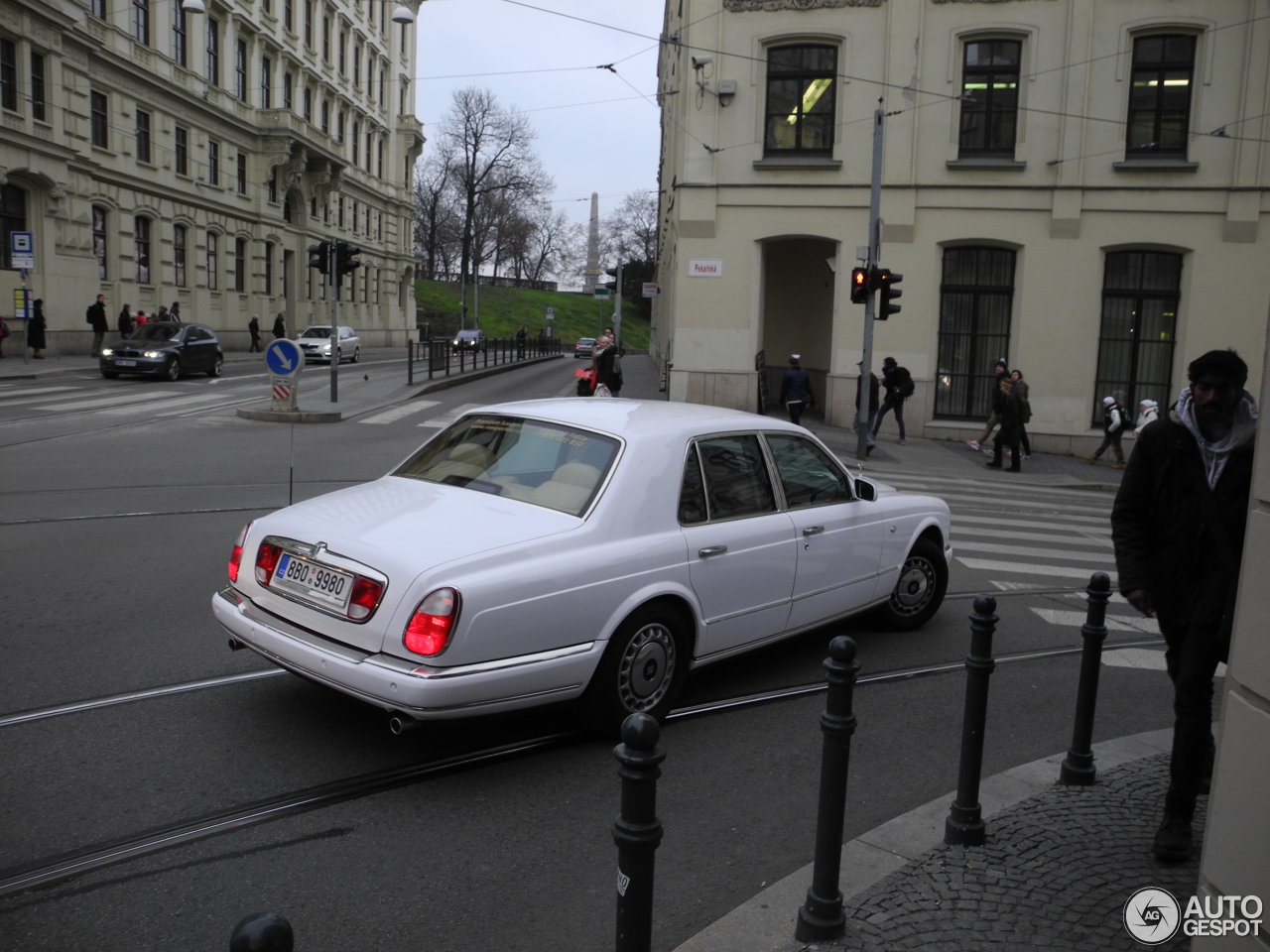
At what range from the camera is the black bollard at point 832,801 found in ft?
11.1

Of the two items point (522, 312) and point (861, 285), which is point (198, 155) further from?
point (522, 312)

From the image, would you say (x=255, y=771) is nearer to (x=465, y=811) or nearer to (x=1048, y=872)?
(x=465, y=811)

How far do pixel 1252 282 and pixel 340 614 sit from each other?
22996mm

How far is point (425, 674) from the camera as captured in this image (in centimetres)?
438

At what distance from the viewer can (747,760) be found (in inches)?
199

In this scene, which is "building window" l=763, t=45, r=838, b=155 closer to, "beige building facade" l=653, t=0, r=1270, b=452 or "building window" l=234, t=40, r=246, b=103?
"beige building facade" l=653, t=0, r=1270, b=452

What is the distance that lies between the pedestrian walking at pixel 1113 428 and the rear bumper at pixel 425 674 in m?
19.1

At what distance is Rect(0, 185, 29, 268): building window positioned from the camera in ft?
103

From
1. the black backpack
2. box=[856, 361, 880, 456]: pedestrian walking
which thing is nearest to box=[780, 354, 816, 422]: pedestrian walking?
box=[856, 361, 880, 456]: pedestrian walking

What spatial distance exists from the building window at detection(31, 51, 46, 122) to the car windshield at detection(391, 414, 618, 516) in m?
32.3

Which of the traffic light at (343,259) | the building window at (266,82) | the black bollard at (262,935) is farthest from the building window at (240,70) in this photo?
the black bollard at (262,935)

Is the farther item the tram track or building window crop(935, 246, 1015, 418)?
building window crop(935, 246, 1015, 418)

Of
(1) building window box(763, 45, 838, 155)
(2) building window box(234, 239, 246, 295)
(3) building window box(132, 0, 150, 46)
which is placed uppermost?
(3) building window box(132, 0, 150, 46)

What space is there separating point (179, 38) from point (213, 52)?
291cm
